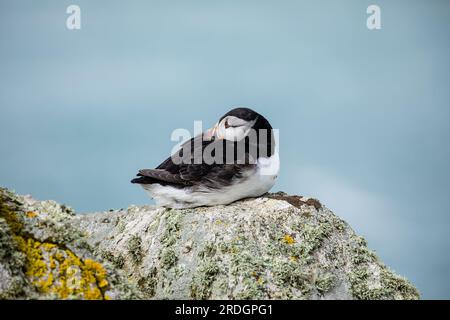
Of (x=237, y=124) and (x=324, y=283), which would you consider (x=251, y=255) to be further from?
(x=237, y=124)

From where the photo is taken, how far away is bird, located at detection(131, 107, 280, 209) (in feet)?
28.8

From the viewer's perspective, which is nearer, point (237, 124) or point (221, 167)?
point (221, 167)

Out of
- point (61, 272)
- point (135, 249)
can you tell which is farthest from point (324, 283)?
point (61, 272)

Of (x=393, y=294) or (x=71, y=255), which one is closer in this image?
(x=71, y=255)

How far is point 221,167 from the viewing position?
898cm

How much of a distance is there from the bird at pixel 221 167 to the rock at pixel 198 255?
1.17 ft

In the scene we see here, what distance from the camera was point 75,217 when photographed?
29.8 feet

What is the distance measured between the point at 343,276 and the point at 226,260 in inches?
63.8

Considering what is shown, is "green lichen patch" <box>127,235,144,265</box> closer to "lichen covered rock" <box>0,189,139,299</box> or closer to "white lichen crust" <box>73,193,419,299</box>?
"white lichen crust" <box>73,193,419,299</box>

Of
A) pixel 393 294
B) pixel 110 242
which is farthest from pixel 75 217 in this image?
pixel 393 294

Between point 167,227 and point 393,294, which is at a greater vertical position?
point 167,227

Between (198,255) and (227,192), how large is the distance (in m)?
1.82

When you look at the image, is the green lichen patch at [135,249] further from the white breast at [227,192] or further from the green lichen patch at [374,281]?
the green lichen patch at [374,281]
